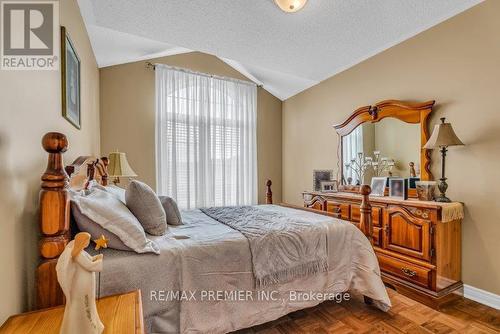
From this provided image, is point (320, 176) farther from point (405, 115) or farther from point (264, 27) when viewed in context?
point (264, 27)

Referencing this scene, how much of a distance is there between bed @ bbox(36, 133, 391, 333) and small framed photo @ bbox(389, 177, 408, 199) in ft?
2.72

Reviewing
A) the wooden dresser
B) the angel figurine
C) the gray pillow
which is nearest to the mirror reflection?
the wooden dresser

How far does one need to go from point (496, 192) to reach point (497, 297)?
0.89 m

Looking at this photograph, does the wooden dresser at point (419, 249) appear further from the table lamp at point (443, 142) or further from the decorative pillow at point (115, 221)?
the decorative pillow at point (115, 221)

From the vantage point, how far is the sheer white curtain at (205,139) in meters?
3.88

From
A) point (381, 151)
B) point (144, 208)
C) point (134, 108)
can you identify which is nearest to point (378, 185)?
point (381, 151)

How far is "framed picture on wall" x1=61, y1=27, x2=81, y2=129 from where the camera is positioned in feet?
5.56

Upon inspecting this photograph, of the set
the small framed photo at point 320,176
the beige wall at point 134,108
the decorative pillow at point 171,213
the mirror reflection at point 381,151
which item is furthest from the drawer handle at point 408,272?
the beige wall at point 134,108

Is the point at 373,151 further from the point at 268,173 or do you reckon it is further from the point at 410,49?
the point at 268,173

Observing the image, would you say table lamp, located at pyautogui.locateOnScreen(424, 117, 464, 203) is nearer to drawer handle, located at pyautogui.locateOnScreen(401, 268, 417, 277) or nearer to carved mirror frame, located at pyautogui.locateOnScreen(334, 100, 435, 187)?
carved mirror frame, located at pyautogui.locateOnScreen(334, 100, 435, 187)

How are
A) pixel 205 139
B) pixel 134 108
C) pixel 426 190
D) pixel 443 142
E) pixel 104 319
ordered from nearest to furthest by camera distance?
pixel 104 319, pixel 443 142, pixel 426 190, pixel 134 108, pixel 205 139

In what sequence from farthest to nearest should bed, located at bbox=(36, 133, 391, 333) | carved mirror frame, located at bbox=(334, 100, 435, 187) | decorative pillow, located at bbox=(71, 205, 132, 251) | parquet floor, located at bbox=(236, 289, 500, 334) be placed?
carved mirror frame, located at bbox=(334, 100, 435, 187) < parquet floor, located at bbox=(236, 289, 500, 334) < decorative pillow, located at bbox=(71, 205, 132, 251) < bed, located at bbox=(36, 133, 391, 333)

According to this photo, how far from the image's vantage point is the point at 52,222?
1025 mm

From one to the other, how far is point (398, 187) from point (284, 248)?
1.74 m
